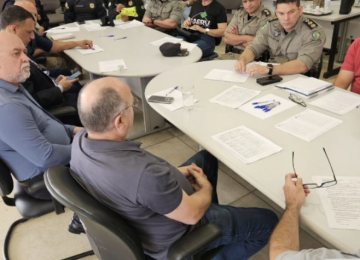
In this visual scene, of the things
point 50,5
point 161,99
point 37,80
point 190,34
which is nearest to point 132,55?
point 37,80

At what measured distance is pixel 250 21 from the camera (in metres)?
3.15

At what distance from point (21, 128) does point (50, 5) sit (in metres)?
5.17

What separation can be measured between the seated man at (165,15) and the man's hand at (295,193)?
324 centimetres

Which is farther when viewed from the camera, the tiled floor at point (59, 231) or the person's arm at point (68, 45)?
the person's arm at point (68, 45)

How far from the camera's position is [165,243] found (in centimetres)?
116

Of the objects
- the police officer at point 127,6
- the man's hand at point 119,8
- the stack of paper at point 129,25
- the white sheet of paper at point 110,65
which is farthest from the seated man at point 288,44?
the man's hand at point 119,8

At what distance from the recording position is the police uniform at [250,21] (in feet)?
10.1

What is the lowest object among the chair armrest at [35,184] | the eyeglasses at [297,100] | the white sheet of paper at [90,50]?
the chair armrest at [35,184]

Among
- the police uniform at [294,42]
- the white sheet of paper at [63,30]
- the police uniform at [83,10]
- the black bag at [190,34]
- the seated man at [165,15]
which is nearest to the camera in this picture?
the police uniform at [294,42]

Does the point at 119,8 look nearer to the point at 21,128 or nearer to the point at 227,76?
the point at 227,76

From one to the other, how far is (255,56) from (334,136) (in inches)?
53.9

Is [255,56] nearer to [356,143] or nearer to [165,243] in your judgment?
[356,143]

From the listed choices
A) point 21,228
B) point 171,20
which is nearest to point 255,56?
point 171,20

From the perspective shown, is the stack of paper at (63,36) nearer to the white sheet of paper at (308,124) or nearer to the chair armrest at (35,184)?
the chair armrest at (35,184)
